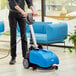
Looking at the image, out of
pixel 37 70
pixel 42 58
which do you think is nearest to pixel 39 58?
pixel 42 58

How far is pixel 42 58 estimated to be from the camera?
393 cm

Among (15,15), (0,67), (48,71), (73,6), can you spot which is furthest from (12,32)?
(73,6)

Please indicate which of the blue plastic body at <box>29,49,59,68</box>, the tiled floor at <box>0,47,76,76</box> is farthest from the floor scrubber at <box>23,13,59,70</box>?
the tiled floor at <box>0,47,76,76</box>

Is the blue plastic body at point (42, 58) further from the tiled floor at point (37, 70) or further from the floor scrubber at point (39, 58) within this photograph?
the tiled floor at point (37, 70)

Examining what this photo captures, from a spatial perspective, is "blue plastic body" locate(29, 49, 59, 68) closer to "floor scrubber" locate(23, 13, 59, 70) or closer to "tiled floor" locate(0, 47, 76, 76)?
"floor scrubber" locate(23, 13, 59, 70)

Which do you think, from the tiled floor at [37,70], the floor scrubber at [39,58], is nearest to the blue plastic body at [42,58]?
the floor scrubber at [39,58]

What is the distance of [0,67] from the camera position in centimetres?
442

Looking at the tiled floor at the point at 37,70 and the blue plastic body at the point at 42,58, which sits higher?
the blue plastic body at the point at 42,58

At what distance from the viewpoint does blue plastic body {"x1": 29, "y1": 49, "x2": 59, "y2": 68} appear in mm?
3930

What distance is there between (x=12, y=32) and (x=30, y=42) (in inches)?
66.1

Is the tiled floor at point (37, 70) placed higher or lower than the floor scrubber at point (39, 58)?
lower

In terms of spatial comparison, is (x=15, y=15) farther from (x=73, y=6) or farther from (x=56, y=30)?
(x=73, y=6)

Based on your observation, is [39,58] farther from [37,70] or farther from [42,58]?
[37,70]

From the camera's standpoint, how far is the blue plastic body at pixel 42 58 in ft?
12.9
